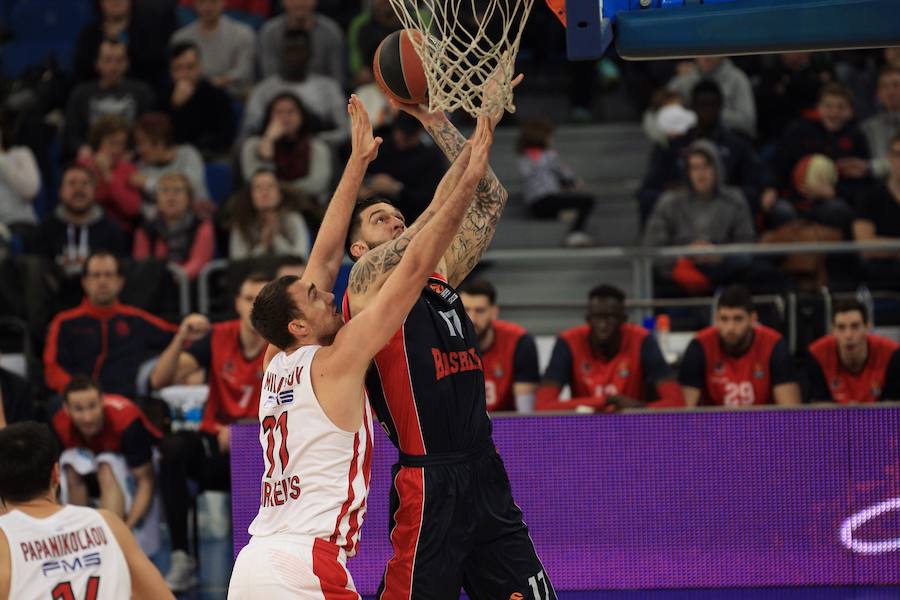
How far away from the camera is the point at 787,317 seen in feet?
31.7

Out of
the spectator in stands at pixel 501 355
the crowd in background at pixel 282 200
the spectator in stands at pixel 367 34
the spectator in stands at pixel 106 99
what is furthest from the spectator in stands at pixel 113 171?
the spectator in stands at pixel 501 355

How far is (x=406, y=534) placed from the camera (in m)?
5.16

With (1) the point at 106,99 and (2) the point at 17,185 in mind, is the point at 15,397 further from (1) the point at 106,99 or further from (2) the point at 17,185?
(1) the point at 106,99

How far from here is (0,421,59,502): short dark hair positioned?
173 inches

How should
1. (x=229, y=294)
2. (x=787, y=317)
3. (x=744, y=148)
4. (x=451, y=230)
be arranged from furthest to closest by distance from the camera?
(x=744, y=148) → (x=229, y=294) → (x=787, y=317) → (x=451, y=230)

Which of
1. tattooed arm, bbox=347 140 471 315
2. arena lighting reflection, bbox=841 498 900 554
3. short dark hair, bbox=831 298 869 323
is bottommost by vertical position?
arena lighting reflection, bbox=841 498 900 554

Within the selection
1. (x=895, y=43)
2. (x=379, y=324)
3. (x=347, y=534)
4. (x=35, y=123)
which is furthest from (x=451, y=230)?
(x=35, y=123)

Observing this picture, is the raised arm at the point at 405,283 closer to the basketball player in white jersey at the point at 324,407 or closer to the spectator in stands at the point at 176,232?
the basketball player in white jersey at the point at 324,407

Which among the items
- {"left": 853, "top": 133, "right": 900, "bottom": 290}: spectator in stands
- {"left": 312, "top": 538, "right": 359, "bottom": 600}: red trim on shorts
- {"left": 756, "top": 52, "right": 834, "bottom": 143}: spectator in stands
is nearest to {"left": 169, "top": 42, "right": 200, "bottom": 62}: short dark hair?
{"left": 756, "top": 52, "right": 834, "bottom": 143}: spectator in stands

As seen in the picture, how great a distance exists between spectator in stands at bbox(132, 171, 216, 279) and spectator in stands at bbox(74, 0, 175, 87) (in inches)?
111

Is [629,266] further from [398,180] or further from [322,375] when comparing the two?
[322,375]

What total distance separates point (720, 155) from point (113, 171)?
486 cm

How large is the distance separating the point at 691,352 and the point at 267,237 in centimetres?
338

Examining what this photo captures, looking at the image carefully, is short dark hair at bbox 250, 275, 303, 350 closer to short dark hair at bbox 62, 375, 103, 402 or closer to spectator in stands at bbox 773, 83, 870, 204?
short dark hair at bbox 62, 375, 103, 402
